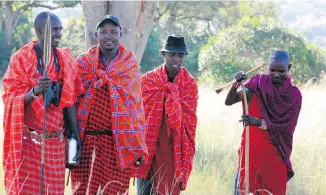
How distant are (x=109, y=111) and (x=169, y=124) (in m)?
0.76

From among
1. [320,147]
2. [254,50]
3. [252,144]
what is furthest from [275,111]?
[254,50]

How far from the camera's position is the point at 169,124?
696cm

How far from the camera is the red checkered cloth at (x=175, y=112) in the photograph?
273 inches

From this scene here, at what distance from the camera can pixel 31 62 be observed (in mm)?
5641

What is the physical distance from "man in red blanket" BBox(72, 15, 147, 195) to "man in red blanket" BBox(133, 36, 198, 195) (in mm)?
448

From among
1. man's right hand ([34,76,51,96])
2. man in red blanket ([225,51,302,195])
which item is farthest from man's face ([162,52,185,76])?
man's right hand ([34,76,51,96])

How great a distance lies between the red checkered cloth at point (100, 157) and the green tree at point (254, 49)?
1537cm

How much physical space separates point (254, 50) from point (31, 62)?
56.1ft

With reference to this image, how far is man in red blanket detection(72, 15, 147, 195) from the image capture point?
248 inches

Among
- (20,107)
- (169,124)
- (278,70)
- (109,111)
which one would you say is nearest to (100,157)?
(109,111)

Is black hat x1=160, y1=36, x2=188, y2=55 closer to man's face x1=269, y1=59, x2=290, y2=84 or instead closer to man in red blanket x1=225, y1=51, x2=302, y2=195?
man in red blanket x1=225, y1=51, x2=302, y2=195

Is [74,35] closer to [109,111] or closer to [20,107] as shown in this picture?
[109,111]

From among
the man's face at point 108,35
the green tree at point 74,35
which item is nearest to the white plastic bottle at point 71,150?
the man's face at point 108,35

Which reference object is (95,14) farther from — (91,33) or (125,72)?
(125,72)
